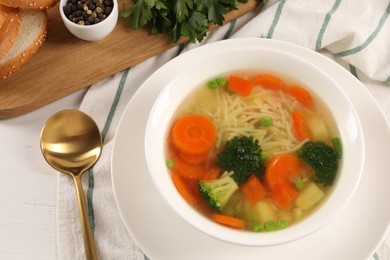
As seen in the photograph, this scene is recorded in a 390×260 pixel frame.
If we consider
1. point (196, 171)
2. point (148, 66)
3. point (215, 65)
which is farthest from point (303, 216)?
point (148, 66)

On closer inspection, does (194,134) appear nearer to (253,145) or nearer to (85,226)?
(253,145)

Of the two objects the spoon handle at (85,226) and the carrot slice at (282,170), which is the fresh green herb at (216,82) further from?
the spoon handle at (85,226)

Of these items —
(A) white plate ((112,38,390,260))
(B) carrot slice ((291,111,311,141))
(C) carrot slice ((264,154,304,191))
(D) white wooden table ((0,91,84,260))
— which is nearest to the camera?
(A) white plate ((112,38,390,260))

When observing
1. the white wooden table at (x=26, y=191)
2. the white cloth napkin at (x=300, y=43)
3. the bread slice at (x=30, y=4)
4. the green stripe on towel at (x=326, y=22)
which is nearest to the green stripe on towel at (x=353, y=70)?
the white cloth napkin at (x=300, y=43)

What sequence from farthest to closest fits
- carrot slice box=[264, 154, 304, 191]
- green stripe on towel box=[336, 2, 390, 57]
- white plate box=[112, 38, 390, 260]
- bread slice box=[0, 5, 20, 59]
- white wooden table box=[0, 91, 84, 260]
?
green stripe on towel box=[336, 2, 390, 57], bread slice box=[0, 5, 20, 59], white wooden table box=[0, 91, 84, 260], carrot slice box=[264, 154, 304, 191], white plate box=[112, 38, 390, 260]

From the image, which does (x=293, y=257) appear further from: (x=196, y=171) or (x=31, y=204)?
(x=31, y=204)

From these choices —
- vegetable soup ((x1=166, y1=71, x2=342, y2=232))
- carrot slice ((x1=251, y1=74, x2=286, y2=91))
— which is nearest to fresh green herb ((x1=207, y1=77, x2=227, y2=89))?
vegetable soup ((x1=166, y1=71, x2=342, y2=232))

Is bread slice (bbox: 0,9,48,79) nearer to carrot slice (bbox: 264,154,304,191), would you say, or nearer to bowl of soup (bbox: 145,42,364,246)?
bowl of soup (bbox: 145,42,364,246)
